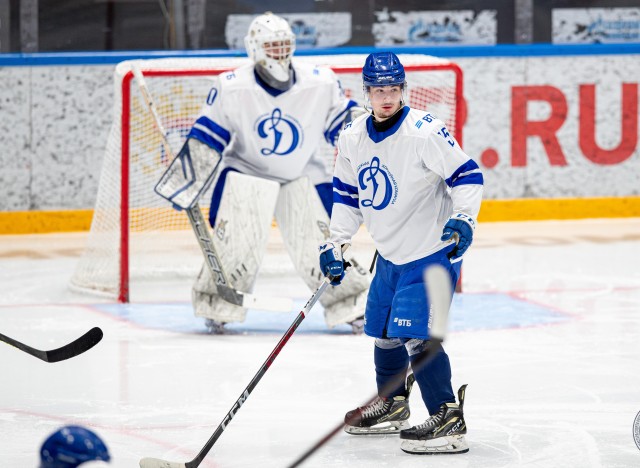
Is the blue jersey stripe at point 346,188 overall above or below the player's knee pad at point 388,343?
above

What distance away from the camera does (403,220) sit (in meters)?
3.16

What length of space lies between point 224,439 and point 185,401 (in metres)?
0.45

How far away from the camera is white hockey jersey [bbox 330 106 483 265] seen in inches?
122

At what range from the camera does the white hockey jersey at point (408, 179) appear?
3.10m

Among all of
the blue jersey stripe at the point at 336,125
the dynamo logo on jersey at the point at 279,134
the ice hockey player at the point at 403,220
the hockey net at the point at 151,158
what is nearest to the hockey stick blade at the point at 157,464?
the ice hockey player at the point at 403,220

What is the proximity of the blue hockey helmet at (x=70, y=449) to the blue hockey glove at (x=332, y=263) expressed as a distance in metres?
1.68

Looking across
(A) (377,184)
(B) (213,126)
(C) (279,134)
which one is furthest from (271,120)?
(A) (377,184)

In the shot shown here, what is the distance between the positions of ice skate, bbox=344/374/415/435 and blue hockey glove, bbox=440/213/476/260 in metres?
0.54

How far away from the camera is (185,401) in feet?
11.9

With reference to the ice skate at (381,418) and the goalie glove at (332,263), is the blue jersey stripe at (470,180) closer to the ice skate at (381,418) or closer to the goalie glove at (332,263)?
the goalie glove at (332,263)

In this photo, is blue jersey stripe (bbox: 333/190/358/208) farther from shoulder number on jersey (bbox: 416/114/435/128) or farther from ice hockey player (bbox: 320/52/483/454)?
shoulder number on jersey (bbox: 416/114/435/128)

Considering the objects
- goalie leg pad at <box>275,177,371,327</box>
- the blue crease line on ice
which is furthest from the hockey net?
goalie leg pad at <box>275,177,371,327</box>

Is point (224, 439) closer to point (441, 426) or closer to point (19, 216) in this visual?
point (441, 426)

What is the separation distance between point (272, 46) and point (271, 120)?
0.93ft
